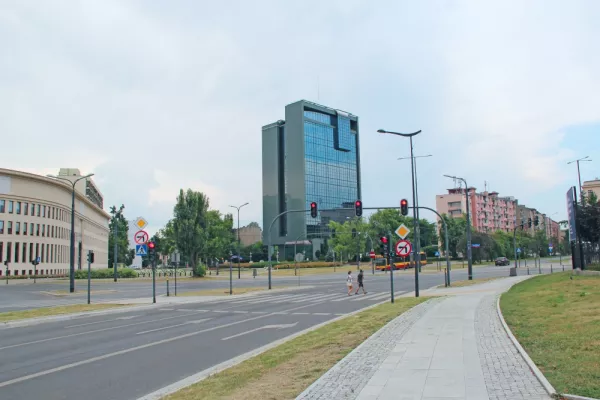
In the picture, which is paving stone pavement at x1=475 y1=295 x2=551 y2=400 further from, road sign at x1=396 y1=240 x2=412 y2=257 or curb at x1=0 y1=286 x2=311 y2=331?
curb at x1=0 y1=286 x2=311 y2=331

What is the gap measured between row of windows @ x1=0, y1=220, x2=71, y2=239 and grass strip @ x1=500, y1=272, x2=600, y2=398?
69029 millimetres

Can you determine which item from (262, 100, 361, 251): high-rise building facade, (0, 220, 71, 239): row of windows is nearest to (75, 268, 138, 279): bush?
(0, 220, 71, 239): row of windows

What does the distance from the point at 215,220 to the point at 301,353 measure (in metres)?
105

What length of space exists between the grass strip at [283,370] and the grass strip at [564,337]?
348cm

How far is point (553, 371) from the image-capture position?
24.1 ft

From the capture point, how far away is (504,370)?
25.5 ft

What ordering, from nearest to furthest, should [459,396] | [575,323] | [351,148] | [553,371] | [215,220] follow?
[459,396] → [553,371] → [575,323] → [215,220] → [351,148]

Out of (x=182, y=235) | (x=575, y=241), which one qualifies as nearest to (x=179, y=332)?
(x=575, y=241)

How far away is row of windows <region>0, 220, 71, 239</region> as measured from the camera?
224 feet

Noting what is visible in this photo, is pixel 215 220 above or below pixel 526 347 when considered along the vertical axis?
above

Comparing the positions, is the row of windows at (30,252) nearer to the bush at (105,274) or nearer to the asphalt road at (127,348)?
the bush at (105,274)

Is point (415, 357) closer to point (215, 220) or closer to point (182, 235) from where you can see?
point (182, 235)

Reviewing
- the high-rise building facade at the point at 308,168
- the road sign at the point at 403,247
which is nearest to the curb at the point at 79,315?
the road sign at the point at 403,247

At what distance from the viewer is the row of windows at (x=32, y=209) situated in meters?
68.4
